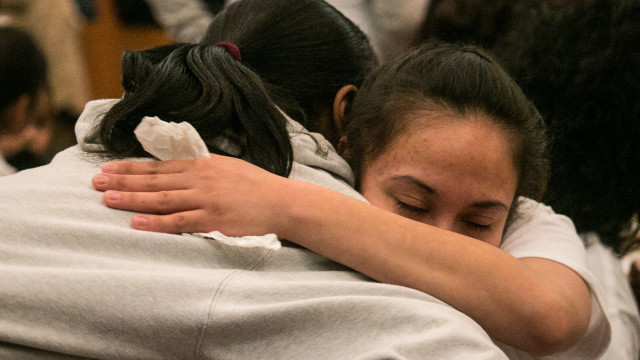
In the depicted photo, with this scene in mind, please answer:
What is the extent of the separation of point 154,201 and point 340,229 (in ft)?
0.80

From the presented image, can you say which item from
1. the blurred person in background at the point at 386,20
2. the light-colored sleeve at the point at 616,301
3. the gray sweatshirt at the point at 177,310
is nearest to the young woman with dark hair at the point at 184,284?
the gray sweatshirt at the point at 177,310

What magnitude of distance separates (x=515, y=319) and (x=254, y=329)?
14.1 inches

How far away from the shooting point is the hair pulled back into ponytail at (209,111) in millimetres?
875

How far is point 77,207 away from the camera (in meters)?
0.77

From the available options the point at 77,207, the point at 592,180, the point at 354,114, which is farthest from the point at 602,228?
the point at 77,207

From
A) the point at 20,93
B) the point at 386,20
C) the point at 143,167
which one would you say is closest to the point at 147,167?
the point at 143,167

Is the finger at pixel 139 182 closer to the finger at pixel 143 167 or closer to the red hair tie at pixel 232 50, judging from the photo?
the finger at pixel 143 167

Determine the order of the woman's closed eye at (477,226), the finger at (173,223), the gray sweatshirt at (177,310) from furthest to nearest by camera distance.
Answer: the woman's closed eye at (477,226), the finger at (173,223), the gray sweatshirt at (177,310)

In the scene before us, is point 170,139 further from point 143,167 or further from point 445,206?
point 445,206

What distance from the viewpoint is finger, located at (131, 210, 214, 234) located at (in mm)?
772

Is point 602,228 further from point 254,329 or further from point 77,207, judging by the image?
point 77,207

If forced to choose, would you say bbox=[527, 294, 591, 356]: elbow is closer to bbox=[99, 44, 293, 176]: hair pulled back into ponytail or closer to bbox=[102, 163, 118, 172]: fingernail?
bbox=[99, 44, 293, 176]: hair pulled back into ponytail

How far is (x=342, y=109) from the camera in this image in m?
1.16

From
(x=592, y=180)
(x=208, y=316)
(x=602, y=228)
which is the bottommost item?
(x=602, y=228)
